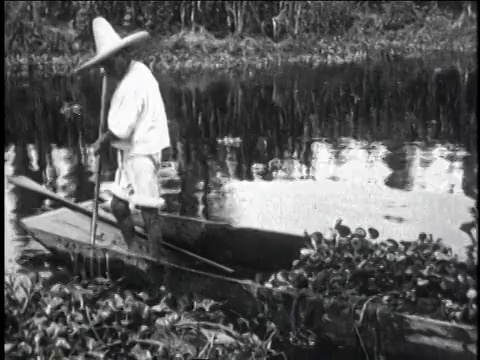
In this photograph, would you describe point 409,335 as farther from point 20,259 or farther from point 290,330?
point 20,259

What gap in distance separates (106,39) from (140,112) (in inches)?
12.4

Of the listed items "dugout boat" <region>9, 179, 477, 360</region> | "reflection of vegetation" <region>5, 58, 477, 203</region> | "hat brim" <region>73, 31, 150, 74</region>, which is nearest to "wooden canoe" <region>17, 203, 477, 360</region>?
"dugout boat" <region>9, 179, 477, 360</region>

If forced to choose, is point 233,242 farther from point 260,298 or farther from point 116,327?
point 116,327

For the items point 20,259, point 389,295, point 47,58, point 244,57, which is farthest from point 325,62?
point 20,259

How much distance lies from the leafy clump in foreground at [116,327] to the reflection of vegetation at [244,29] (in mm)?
923

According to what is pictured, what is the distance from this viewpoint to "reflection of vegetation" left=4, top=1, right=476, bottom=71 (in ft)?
8.99

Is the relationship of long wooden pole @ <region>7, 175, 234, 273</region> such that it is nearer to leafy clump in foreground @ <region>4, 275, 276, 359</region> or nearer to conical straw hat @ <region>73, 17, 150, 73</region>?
leafy clump in foreground @ <region>4, 275, 276, 359</region>

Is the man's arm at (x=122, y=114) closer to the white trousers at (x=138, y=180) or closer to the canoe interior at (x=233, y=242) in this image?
the white trousers at (x=138, y=180)

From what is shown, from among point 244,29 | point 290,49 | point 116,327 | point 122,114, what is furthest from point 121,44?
point 116,327

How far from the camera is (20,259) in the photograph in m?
2.98

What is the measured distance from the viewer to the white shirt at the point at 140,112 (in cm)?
283

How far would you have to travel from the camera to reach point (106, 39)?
9.34ft

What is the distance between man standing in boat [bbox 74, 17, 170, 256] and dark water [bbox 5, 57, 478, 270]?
5 centimetres

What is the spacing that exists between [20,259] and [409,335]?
1561mm
